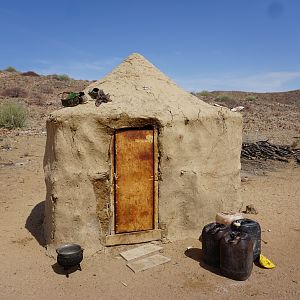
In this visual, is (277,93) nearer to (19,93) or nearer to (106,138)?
A: (19,93)

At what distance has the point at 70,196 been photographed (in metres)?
5.80

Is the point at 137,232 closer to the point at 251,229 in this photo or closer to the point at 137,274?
the point at 137,274

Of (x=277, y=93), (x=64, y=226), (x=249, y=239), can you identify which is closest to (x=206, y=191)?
(x=249, y=239)

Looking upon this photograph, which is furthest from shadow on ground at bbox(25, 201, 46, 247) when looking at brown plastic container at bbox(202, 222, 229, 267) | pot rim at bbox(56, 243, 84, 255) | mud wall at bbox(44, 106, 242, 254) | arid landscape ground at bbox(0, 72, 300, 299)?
brown plastic container at bbox(202, 222, 229, 267)

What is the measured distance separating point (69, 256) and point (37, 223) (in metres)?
2.50

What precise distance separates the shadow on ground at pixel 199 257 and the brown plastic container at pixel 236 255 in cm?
24

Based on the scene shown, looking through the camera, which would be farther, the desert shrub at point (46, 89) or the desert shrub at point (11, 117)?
the desert shrub at point (46, 89)

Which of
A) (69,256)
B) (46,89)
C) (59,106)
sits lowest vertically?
(69,256)

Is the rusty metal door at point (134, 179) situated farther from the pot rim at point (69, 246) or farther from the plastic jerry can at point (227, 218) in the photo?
the plastic jerry can at point (227, 218)

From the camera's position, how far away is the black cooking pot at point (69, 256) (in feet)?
17.1

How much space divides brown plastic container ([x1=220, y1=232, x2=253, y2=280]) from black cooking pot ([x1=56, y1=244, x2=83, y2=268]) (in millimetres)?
2132

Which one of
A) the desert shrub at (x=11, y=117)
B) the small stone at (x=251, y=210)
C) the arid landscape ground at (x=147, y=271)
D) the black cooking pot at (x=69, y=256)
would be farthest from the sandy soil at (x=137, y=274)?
the desert shrub at (x=11, y=117)

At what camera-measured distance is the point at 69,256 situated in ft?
17.1

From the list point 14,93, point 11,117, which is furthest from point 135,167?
point 14,93
